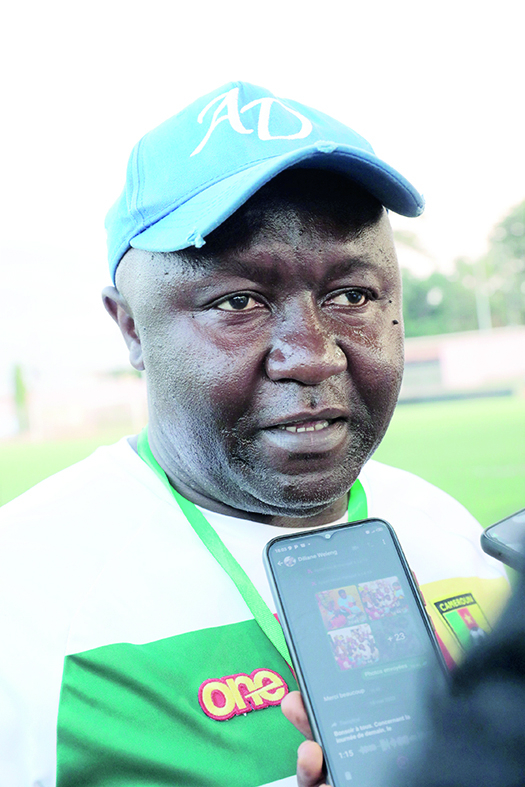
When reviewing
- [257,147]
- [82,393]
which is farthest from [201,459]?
[82,393]

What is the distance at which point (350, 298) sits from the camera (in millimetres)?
1004

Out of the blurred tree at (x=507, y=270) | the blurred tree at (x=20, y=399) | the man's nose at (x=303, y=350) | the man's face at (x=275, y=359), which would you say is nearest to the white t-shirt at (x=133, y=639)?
the man's face at (x=275, y=359)

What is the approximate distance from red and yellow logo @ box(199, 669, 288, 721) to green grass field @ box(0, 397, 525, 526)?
415 cm

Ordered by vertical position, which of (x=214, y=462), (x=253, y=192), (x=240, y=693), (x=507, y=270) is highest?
(x=253, y=192)

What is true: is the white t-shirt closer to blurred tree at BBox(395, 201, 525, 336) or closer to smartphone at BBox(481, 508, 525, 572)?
smartphone at BBox(481, 508, 525, 572)

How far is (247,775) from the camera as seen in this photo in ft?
2.80

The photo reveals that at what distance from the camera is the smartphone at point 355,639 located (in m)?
0.74

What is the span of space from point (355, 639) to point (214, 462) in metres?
0.30

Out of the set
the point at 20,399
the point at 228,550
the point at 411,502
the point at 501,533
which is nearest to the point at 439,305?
the point at 20,399

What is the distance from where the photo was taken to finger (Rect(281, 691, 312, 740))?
0.76 metres

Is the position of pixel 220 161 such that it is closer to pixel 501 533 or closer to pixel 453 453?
pixel 501 533

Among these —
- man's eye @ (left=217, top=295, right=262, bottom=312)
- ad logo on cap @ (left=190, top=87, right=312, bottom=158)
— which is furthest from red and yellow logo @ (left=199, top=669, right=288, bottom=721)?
ad logo on cap @ (left=190, top=87, right=312, bottom=158)

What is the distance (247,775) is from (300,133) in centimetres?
81

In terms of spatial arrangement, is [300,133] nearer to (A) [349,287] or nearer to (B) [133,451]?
(A) [349,287]
